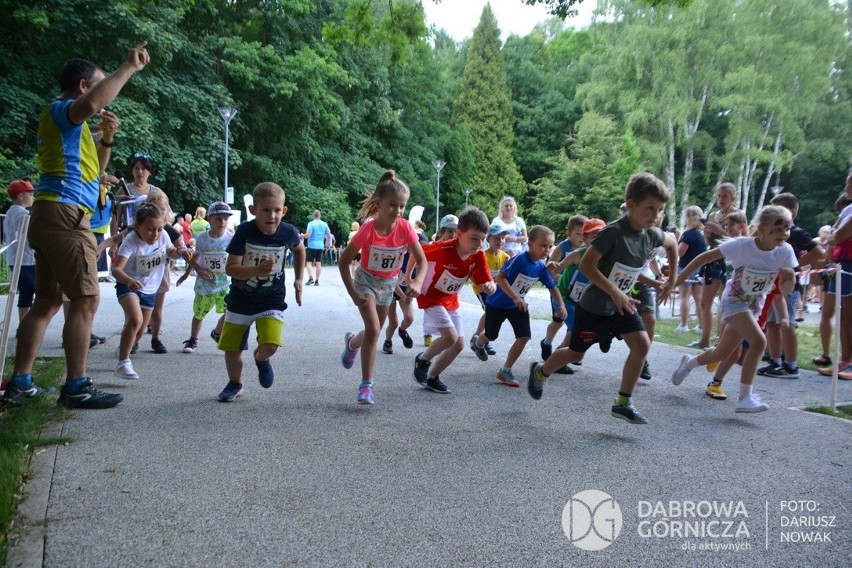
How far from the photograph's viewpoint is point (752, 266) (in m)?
5.69

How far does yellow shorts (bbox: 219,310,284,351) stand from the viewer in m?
5.39

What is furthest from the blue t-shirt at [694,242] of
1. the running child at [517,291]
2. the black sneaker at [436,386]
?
the black sneaker at [436,386]

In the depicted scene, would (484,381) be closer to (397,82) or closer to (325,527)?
(325,527)

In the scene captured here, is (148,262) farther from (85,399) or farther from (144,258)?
(85,399)

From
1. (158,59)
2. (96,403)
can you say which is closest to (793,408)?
(96,403)

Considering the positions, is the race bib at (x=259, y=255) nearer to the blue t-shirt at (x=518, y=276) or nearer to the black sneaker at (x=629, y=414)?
the blue t-shirt at (x=518, y=276)

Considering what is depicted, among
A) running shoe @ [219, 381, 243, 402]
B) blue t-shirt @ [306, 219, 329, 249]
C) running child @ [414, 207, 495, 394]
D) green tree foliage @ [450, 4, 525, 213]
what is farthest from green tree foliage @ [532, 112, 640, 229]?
running shoe @ [219, 381, 243, 402]

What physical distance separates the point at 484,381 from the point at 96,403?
11.1 feet

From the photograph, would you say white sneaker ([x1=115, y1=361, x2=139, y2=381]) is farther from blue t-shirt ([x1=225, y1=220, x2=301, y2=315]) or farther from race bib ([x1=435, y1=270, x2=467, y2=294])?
race bib ([x1=435, y1=270, x2=467, y2=294])

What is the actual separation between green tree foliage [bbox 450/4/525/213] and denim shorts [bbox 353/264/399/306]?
5018 cm

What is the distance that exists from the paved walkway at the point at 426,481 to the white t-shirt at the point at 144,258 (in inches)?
42.4

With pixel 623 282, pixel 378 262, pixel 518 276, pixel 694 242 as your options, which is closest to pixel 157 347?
pixel 378 262

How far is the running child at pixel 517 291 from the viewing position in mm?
6539

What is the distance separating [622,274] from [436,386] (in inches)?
76.2
